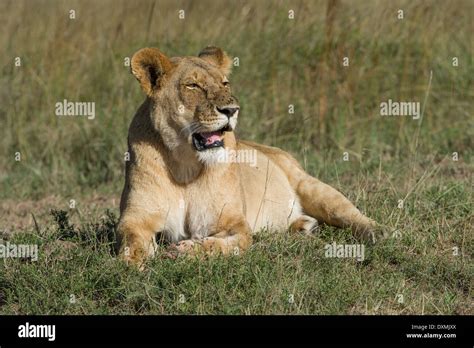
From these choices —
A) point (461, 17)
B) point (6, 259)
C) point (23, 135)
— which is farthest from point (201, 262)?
point (461, 17)

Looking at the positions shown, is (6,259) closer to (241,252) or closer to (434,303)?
(241,252)

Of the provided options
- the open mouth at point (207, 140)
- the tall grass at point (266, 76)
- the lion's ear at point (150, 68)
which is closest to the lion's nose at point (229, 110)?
the open mouth at point (207, 140)

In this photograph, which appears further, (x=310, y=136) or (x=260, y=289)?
(x=310, y=136)

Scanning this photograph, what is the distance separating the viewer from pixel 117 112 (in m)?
10.5

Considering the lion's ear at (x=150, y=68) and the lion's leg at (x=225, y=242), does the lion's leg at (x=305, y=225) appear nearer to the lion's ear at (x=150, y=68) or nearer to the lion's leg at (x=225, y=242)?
the lion's leg at (x=225, y=242)

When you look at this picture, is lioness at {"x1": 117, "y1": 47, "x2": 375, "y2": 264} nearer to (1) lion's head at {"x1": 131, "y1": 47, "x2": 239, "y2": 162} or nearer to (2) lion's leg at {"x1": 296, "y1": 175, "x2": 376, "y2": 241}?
→ (1) lion's head at {"x1": 131, "y1": 47, "x2": 239, "y2": 162}

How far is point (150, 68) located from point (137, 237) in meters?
1.11

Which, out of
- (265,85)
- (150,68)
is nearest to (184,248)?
(150,68)

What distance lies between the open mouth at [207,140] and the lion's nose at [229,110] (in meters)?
0.19

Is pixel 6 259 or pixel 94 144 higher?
pixel 94 144

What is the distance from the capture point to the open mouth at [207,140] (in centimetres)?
622

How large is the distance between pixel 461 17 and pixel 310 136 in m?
2.25
